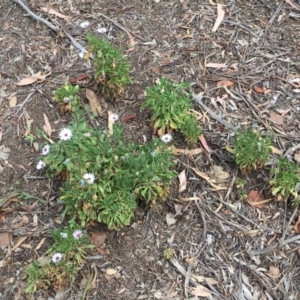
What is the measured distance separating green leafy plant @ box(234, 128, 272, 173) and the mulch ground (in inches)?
4.9

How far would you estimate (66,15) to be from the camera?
4160mm

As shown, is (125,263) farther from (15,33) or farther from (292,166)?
(15,33)

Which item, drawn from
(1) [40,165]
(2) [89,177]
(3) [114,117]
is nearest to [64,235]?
(2) [89,177]

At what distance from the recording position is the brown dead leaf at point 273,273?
10.1ft

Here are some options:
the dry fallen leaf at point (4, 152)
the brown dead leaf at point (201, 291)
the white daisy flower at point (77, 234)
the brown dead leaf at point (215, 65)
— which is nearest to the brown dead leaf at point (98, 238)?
the white daisy flower at point (77, 234)

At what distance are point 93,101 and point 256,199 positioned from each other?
4.22 feet

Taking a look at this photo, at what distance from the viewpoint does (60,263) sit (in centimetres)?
290

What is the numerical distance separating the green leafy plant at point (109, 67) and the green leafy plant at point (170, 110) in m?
0.21

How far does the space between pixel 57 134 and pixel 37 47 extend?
841mm

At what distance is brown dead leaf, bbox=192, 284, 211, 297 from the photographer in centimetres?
300

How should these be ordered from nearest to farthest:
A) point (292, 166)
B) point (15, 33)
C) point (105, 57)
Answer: point (292, 166), point (105, 57), point (15, 33)

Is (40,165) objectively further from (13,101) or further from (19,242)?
(13,101)

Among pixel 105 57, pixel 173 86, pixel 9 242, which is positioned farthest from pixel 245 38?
pixel 9 242

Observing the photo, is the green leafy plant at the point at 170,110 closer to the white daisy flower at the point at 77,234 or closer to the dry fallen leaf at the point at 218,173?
the dry fallen leaf at the point at 218,173
